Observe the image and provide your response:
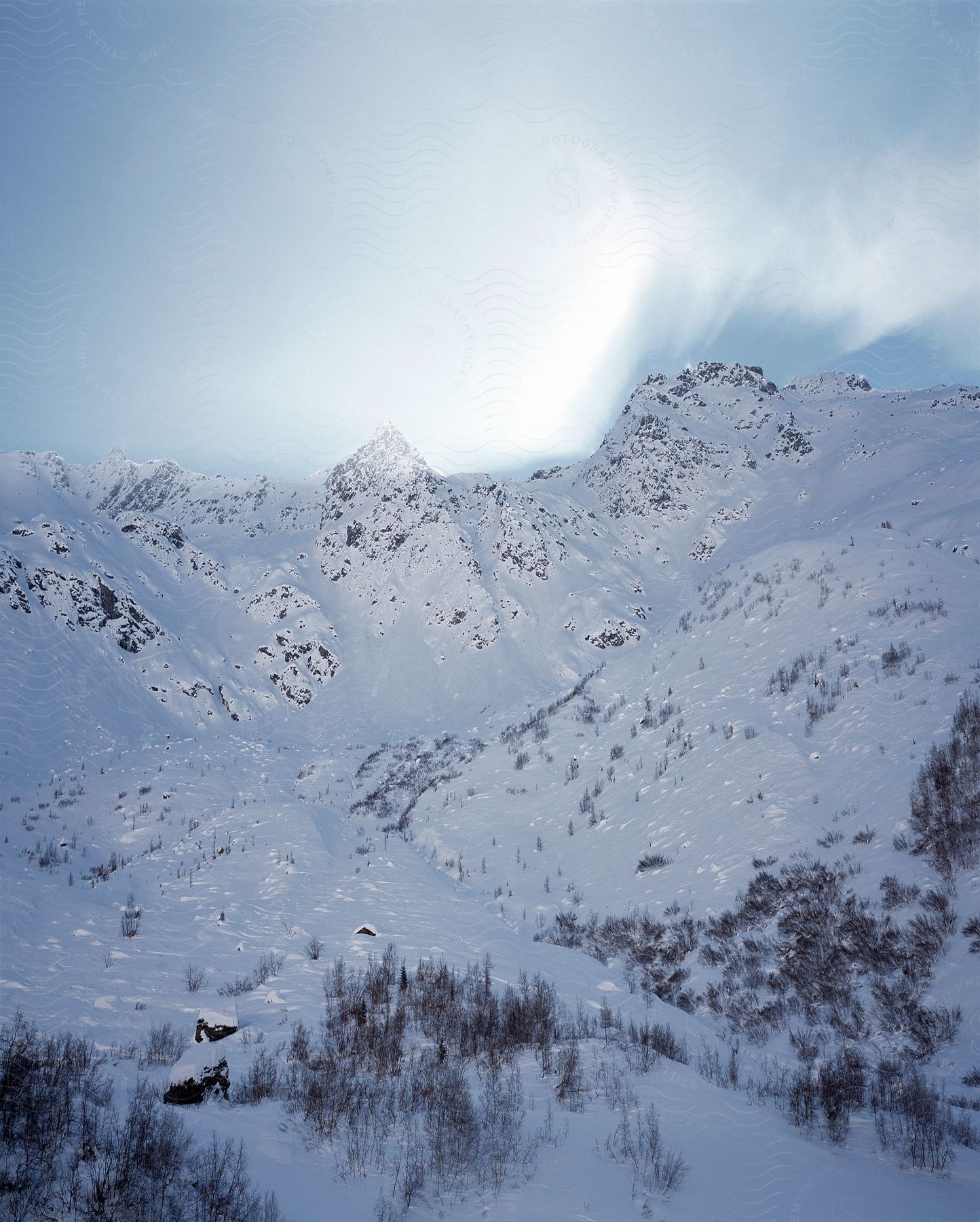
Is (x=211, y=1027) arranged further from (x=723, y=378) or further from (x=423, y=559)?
(x=723, y=378)

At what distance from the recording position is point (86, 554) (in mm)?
37094

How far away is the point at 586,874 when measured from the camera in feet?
36.7

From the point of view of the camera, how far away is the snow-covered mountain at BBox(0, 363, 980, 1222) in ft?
12.7

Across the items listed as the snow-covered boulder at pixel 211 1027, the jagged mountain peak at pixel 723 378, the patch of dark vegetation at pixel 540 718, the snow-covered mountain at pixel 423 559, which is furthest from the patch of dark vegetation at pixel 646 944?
the jagged mountain peak at pixel 723 378

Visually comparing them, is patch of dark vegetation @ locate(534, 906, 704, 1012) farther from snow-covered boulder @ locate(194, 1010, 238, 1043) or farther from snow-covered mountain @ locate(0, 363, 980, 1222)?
snow-covered boulder @ locate(194, 1010, 238, 1043)

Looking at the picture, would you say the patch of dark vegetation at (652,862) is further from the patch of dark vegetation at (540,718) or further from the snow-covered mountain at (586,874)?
the patch of dark vegetation at (540,718)

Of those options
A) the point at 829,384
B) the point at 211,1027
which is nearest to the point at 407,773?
the point at 211,1027

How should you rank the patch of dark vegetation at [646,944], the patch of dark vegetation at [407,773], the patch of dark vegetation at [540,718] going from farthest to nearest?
1. the patch of dark vegetation at [540,718]
2. the patch of dark vegetation at [407,773]
3. the patch of dark vegetation at [646,944]

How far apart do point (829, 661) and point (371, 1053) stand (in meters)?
11.8

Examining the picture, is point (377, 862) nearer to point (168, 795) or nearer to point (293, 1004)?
point (293, 1004)

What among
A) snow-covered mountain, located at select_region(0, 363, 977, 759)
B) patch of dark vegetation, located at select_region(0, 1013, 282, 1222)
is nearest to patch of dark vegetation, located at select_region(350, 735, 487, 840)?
snow-covered mountain, located at select_region(0, 363, 977, 759)

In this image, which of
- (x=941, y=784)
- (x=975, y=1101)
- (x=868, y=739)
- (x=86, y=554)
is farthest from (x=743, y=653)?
(x=86, y=554)

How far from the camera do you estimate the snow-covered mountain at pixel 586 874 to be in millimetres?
3859

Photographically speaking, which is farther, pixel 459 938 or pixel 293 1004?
pixel 459 938
